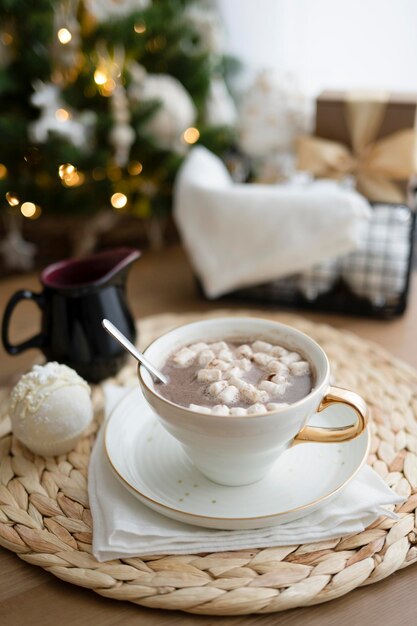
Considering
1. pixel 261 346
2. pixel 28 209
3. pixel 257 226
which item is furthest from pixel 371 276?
pixel 28 209

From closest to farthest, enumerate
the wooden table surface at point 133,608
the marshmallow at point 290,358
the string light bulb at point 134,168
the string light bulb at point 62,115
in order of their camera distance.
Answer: the wooden table surface at point 133,608 < the marshmallow at point 290,358 < the string light bulb at point 62,115 < the string light bulb at point 134,168

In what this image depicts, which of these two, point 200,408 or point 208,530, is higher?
point 200,408

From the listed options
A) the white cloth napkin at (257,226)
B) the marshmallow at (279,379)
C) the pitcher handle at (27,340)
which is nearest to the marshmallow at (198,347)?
the marshmallow at (279,379)

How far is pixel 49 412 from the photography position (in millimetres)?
766

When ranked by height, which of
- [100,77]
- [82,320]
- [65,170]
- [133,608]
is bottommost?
[133,608]

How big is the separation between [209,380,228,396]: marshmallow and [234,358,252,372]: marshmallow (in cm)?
4

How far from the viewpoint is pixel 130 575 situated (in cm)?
63

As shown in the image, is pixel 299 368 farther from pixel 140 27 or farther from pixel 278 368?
pixel 140 27

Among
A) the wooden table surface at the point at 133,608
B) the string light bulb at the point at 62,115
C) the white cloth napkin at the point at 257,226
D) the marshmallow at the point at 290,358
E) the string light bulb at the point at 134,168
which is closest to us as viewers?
the wooden table surface at the point at 133,608

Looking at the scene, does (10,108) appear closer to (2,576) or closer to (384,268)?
(384,268)

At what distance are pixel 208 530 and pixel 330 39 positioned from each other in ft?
4.00

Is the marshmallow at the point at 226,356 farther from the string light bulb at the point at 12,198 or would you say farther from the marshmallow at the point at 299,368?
the string light bulb at the point at 12,198

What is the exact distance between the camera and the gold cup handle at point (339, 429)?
668 millimetres

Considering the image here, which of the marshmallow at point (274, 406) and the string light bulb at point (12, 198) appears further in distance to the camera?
the string light bulb at point (12, 198)
